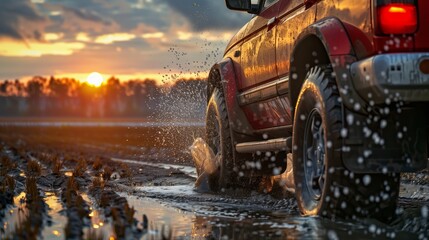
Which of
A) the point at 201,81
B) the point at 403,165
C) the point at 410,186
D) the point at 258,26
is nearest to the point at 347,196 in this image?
the point at 403,165

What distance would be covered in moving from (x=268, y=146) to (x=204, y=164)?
7.65ft

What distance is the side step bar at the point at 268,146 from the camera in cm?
640

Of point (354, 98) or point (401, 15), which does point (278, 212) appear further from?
point (401, 15)

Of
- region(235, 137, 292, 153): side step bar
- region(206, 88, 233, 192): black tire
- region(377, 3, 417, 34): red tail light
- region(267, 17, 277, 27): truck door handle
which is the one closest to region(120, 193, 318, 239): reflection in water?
region(235, 137, 292, 153): side step bar

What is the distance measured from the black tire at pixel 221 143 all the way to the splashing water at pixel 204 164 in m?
0.06

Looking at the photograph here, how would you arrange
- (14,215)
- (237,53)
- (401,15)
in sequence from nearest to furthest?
(401,15)
(14,215)
(237,53)

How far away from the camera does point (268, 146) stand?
6.92 m

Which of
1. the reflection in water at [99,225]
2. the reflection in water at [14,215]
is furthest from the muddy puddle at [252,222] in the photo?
the reflection in water at [14,215]

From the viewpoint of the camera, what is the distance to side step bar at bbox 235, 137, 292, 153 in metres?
6.40

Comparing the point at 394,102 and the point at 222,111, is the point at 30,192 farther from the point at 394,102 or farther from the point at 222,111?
the point at 394,102

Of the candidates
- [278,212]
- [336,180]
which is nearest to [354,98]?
[336,180]

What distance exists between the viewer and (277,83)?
670cm

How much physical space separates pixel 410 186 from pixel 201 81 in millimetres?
4271

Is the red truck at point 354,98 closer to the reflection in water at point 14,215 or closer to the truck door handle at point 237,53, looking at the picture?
the truck door handle at point 237,53
